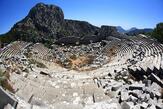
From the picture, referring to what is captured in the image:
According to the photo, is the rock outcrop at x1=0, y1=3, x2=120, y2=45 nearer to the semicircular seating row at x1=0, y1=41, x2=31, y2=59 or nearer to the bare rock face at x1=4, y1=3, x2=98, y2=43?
the bare rock face at x1=4, y1=3, x2=98, y2=43

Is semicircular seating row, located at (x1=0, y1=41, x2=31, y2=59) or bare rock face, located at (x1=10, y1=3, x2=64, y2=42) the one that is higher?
bare rock face, located at (x1=10, y1=3, x2=64, y2=42)

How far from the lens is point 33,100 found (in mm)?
9625

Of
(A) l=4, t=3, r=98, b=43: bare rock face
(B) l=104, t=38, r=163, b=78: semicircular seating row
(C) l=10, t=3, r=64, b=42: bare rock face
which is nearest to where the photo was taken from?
(B) l=104, t=38, r=163, b=78: semicircular seating row

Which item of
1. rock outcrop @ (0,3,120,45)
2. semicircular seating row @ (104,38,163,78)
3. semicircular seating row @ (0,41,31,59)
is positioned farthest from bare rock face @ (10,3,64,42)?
semicircular seating row @ (104,38,163,78)

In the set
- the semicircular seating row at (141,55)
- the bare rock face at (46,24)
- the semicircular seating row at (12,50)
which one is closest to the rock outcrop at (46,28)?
the bare rock face at (46,24)

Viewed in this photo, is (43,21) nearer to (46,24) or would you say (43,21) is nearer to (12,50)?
(46,24)

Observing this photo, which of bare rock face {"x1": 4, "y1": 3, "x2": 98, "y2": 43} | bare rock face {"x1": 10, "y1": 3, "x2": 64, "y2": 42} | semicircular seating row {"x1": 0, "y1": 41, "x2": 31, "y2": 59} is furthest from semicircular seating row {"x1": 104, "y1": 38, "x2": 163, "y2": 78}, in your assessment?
bare rock face {"x1": 10, "y1": 3, "x2": 64, "y2": 42}

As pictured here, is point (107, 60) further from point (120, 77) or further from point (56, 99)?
point (56, 99)

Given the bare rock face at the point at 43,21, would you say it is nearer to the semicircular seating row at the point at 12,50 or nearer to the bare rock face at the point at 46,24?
the bare rock face at the point at 46,24

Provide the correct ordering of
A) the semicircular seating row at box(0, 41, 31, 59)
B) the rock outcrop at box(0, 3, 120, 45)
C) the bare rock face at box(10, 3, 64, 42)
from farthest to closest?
1. the bare rock face at box(10, 3, 64, 42)
2. the rock outcrop at box(0, 3, 120, 45)
3. the semicircular seating row at box(0, 41, 31, 59)

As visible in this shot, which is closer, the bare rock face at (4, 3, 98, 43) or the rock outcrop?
the rock outcrop

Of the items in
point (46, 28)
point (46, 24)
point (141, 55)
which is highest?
point (141, 55)

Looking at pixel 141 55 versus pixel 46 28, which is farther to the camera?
pixel 46 28

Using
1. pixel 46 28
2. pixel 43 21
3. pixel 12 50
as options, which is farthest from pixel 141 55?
pixel 43 21
